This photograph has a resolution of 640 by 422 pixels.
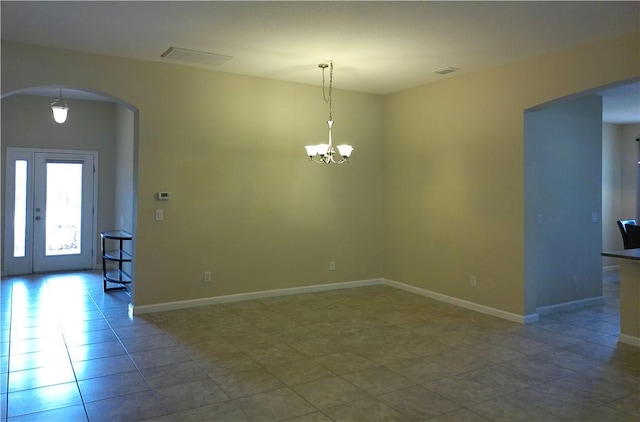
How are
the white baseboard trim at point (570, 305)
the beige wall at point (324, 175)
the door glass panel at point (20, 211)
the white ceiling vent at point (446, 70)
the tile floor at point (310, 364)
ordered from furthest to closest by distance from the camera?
the door glass panel at point (20, 211) < the white baseboard trim at point (570, 305) < the white ceiling vent at point (446, 70) < the beige wall at point (324, 175) < the tile floor at point (310, 364)

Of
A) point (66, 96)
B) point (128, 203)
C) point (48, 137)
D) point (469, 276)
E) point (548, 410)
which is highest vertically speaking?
Answer: point (66, 96)

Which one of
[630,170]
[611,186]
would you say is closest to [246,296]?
[611,186]

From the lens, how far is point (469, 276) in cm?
558

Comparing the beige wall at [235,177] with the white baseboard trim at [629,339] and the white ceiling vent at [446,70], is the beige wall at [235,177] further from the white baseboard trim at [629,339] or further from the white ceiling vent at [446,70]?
the white baseboard trim at [629,339]

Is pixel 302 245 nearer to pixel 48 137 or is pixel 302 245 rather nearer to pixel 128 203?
pixel 128 203

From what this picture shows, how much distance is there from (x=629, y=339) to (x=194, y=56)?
202 inches

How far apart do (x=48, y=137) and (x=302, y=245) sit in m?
4.95

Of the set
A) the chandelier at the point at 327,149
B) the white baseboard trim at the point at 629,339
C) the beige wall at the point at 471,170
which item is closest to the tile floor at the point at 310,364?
the white baseboard trim at the point at 629,339

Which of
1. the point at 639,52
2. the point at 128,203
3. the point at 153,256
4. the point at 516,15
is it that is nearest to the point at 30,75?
the point at 153,256

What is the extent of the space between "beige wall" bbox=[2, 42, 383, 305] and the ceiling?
0.33 m

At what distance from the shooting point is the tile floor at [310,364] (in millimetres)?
2939

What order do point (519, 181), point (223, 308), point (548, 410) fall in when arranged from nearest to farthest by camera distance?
point (548, 410) < point (519, 181) < point (223, 308)

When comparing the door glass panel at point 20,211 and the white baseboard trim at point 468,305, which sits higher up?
the door glass panel at point 20,211

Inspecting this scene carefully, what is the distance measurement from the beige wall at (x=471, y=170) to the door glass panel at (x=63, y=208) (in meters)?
5.42
